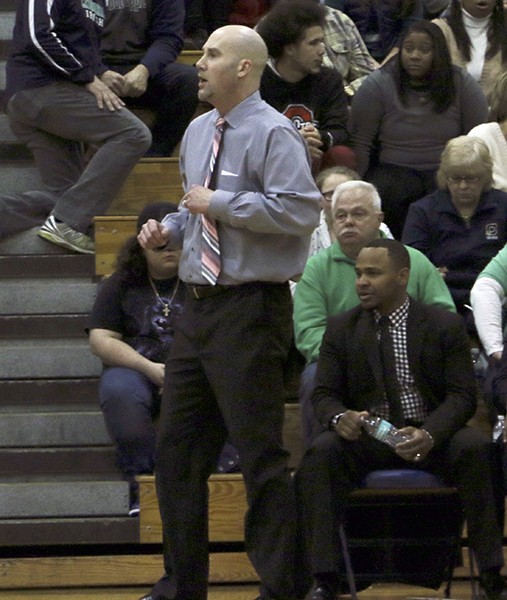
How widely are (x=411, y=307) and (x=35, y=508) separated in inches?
64.9

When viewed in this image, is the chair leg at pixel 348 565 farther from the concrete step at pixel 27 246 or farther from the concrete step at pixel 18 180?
the concrete step at pixel 18 180

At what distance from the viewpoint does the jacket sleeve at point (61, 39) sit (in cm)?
671

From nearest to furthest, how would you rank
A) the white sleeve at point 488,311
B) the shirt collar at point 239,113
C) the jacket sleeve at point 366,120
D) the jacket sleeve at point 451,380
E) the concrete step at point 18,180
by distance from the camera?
the shirt collar at point 239,113 < the jacket sleeve at point 451,380 < the white sleeve at point 488,311 < the jacket sleeve at point 366,120 < the concrete step at point 18,180

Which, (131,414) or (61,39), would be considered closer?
(131,414)

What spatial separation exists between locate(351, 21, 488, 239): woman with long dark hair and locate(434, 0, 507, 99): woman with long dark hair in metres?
0.56

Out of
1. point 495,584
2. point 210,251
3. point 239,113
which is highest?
point 239,113

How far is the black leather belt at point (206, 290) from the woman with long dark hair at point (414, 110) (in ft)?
8.07

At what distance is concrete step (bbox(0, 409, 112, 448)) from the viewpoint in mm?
6215

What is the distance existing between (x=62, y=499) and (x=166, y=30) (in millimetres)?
2378

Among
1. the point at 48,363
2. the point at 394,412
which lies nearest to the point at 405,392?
the point at 394,412

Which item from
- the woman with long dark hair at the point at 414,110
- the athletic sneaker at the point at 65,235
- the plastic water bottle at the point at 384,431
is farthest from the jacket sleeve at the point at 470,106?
the plastic water bottle at the point at 384,431

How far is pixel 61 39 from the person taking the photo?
680 cm

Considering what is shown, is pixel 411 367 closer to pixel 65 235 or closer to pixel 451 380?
pixel 451 380

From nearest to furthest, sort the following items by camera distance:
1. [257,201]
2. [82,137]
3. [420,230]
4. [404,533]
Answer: [257,201]
[404,533]
[420,230]
[82,137]
